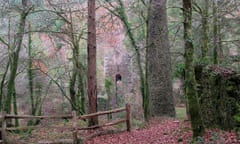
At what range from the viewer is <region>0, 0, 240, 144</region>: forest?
6.84 m

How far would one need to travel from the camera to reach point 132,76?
21.3 m

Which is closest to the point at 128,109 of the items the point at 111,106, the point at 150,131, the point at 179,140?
the point at 150,131

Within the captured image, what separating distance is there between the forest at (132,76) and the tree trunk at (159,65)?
0.12 feet

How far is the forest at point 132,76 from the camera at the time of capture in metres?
6.84

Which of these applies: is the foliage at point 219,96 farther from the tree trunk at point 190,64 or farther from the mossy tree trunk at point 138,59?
the mossy tree trunk at point 138,59

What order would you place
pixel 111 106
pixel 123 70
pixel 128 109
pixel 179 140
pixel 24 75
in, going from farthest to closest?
pixel 123 70
pixel 111 106
pixel 24 75
pixel 128 109
pixel 179 140

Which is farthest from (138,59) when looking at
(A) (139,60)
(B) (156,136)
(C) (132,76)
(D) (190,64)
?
(C) (132,76)

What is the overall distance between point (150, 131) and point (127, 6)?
6984mm

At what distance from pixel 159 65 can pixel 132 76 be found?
34.3ft

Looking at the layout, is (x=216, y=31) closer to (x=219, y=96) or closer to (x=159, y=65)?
(x=159, y=65)

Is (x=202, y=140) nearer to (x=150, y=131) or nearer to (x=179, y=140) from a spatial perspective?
(x=179, y=140)

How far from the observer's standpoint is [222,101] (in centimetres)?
693

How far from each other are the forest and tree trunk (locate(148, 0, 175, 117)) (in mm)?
37

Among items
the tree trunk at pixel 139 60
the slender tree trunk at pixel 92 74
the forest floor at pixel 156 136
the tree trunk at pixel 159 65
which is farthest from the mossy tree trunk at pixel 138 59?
the slender tree trunk at pixel 92 74
